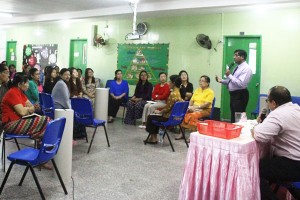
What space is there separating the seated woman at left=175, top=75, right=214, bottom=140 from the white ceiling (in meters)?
1.66

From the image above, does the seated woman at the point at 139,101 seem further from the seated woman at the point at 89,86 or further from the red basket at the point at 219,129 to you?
the red basket at the point at 219,129

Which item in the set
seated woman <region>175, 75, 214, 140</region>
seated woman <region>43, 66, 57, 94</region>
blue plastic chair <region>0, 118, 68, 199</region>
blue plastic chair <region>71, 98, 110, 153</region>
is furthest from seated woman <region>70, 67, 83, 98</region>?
blue plastic chair <region>0, 118, 68, 199</region>

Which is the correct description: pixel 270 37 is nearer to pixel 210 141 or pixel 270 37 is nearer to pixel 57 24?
pixel 210 141

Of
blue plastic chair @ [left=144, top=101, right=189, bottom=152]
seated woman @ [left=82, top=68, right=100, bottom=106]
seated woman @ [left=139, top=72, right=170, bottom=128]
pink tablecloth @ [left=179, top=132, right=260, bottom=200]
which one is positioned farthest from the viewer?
seated woman @ [left=82, top=68, right=100, bottom=106]

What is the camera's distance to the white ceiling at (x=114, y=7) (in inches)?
243

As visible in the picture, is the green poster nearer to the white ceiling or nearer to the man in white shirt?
the white ceiling

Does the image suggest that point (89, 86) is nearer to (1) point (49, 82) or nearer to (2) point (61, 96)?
(1) point (49, 82)

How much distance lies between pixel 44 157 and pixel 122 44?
6351mm

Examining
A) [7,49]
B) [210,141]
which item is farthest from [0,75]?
[7,49]

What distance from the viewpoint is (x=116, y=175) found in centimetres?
369

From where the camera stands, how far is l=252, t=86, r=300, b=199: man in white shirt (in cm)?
250

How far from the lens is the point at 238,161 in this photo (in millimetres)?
2355

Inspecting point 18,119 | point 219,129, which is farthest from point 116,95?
point 219,129

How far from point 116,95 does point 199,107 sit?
2.52 metres
